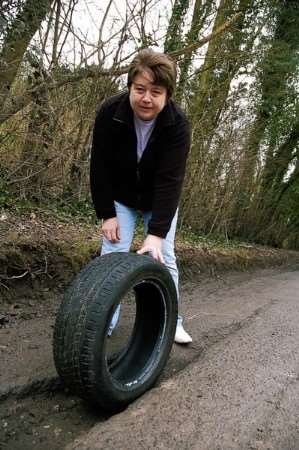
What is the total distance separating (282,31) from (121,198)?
9785mm

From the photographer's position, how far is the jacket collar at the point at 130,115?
2748 mm

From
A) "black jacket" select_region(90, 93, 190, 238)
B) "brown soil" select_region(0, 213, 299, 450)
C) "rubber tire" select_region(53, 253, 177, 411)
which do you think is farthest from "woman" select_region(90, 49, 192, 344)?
"brown soil" select_region(0, 213, 299, 450)

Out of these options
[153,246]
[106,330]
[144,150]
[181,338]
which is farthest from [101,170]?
[181,338]

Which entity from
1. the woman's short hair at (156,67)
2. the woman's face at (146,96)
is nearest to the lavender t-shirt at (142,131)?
the woman's face at (146,96)

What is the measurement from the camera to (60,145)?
602cm

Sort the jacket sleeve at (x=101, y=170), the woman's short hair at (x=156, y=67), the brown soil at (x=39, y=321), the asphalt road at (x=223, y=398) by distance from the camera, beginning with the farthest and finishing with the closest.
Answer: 1. the jacket sleeve at (x=101, y=170)
2. the woman's short hair at (x=156, y=67)
3. the brown soil at (x=39, y=321)
4. the asphalt road at (x=223, y=398)

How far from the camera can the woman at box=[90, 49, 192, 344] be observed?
2.59 meters

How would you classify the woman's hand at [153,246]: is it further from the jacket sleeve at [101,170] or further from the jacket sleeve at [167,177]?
the jacket sleeve at [101,170]

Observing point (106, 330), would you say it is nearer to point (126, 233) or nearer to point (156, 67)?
point (126, 233)

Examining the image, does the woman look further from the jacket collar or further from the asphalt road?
the asphalt road

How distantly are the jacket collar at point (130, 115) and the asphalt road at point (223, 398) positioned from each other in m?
1.54

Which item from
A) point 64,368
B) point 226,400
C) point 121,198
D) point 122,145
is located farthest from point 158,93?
point 226,400

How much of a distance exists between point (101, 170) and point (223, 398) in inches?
60.9

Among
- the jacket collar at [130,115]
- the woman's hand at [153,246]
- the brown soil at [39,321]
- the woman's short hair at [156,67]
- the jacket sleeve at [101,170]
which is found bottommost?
the brown soil at [39,321]
